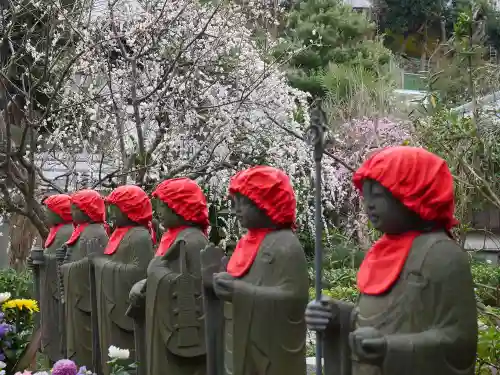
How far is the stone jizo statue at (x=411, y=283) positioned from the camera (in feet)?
10.1

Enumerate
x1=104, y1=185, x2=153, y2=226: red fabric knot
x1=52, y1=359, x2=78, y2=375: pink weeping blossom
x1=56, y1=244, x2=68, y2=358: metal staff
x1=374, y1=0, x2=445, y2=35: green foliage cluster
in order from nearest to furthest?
x1=52, y1=359, x2=78, y2=375: pink weeping blossom < x1=104, y1=185, x2=153, y2=226: red fabric knot < x1=56, y1=244, x2=68, y2=358: metal staff < x1=374, y1=0, x2=445, y2=35: green foliage cluster

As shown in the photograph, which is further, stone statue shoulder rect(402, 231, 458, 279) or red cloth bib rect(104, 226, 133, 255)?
red cloth bib rect(104, 226, 133, 255)

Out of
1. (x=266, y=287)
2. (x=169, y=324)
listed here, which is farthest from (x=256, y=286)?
(x=169, y=324)

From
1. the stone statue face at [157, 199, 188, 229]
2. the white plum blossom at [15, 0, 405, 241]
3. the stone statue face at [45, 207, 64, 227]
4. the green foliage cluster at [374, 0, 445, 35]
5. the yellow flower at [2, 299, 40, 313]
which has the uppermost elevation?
the green foliage cluster at [374, 0, 445, 35]

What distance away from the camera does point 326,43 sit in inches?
821

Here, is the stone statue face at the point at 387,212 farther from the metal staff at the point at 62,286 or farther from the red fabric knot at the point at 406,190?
the metal staff at the point at 62,286

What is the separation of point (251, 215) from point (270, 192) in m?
0.19

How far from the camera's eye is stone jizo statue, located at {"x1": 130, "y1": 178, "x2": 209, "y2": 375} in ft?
17.1

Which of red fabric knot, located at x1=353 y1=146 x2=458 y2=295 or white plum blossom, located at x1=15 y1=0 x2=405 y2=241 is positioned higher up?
white plum blossom, located at x1=15 y1=0 x2=405 y2=241

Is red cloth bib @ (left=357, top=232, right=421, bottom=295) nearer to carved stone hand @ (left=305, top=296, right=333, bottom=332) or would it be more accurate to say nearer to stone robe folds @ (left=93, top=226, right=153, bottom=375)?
carved stone hand @ (left=305, top=296, right=333, bottom=332)

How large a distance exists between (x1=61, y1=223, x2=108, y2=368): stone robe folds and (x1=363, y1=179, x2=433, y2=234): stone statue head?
3.81 meters

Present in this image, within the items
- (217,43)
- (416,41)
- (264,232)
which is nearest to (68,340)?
(264,232)

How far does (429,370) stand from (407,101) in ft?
56.7

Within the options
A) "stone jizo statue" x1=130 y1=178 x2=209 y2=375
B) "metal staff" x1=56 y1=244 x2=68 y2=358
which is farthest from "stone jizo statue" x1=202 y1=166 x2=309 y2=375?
"metal staff" x1=56 y1=244 x2=68 y2=358
